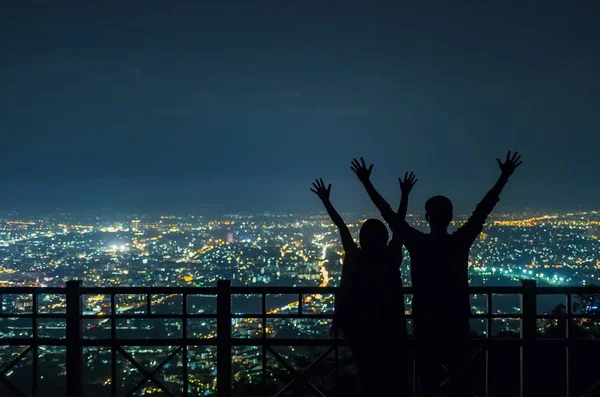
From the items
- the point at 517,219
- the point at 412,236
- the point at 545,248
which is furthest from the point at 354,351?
the point at 517,219

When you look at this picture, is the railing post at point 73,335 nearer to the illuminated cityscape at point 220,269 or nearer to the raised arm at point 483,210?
the illuminated cityscape at point 220,269

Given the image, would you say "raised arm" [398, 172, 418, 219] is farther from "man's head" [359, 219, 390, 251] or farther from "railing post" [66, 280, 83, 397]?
"railing post" [66, 280, 83, 397]

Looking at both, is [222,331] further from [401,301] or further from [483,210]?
[483,210]

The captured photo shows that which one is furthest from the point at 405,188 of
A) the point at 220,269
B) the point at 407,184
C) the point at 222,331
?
the point at 220,269

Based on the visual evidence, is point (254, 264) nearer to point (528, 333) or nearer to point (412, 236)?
point (528, 333)

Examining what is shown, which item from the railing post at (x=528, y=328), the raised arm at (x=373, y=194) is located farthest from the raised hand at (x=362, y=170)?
the railing post at (x=528, y=328)

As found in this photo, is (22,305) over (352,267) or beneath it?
beneath
